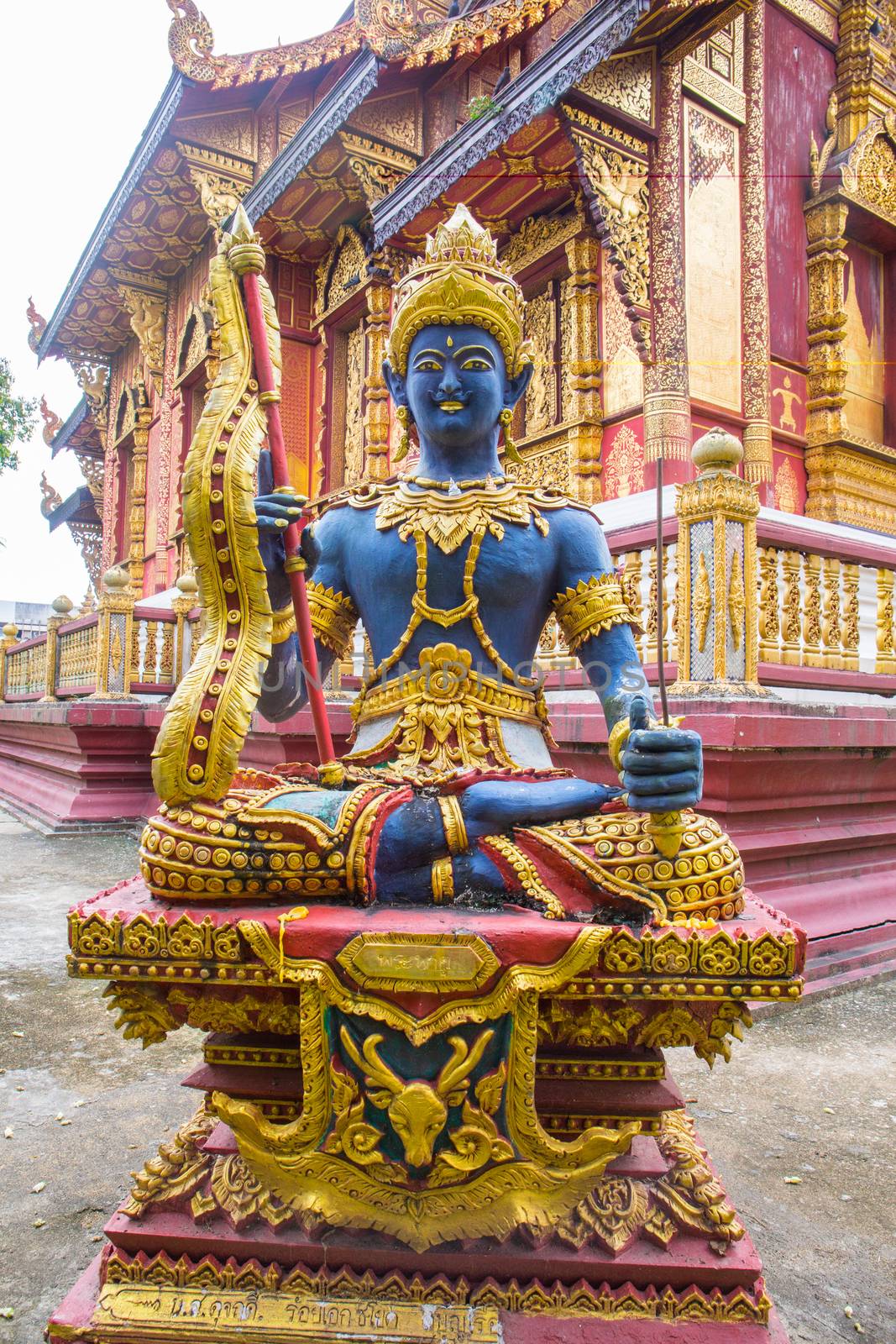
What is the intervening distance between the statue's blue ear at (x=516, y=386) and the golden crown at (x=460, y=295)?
0.06ft

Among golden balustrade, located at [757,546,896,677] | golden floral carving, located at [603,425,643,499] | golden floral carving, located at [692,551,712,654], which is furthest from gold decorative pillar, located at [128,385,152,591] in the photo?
golden floral carving, located at [692,551,712,654]

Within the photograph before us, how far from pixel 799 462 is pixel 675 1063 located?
18.8ft

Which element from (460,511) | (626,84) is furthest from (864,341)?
(460,511)

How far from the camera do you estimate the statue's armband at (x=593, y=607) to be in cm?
196

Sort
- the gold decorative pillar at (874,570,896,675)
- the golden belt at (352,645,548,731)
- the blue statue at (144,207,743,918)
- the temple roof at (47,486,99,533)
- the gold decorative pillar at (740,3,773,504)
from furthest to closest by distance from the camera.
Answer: the temple roof at (47,486,99,533) → the gold decorative pillar at (740,3,773,504) → the gold decorative pillar at (874,570,896,675) → the golden belt at (352,645,548,731) → the blue statue at (144,207,743,918)

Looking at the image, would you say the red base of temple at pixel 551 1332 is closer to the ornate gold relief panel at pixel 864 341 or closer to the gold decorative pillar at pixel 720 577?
the gold decorative pillar at pixel 720 577

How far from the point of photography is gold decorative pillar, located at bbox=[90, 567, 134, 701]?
7766mm

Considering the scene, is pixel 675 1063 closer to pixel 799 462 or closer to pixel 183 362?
pixel 799 462

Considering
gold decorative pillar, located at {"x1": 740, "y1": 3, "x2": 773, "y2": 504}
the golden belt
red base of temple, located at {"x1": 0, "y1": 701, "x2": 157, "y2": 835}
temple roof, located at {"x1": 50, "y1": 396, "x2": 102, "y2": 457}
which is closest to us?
the golden belt

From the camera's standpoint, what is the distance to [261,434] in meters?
1.58

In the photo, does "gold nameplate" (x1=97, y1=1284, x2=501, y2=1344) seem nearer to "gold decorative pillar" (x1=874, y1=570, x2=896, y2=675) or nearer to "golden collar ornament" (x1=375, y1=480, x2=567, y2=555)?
"golden collar ornament" (x1=375, y1=480, x2=567, y2=555)

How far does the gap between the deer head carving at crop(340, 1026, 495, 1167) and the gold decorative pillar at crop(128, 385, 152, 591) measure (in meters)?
13.0

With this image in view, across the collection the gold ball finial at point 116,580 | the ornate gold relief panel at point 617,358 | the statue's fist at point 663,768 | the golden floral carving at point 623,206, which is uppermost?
the golden floral carving at point 623,206

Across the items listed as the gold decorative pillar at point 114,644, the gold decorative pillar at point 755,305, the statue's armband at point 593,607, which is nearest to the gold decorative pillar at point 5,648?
the gold decorative pillar at point 114,644
